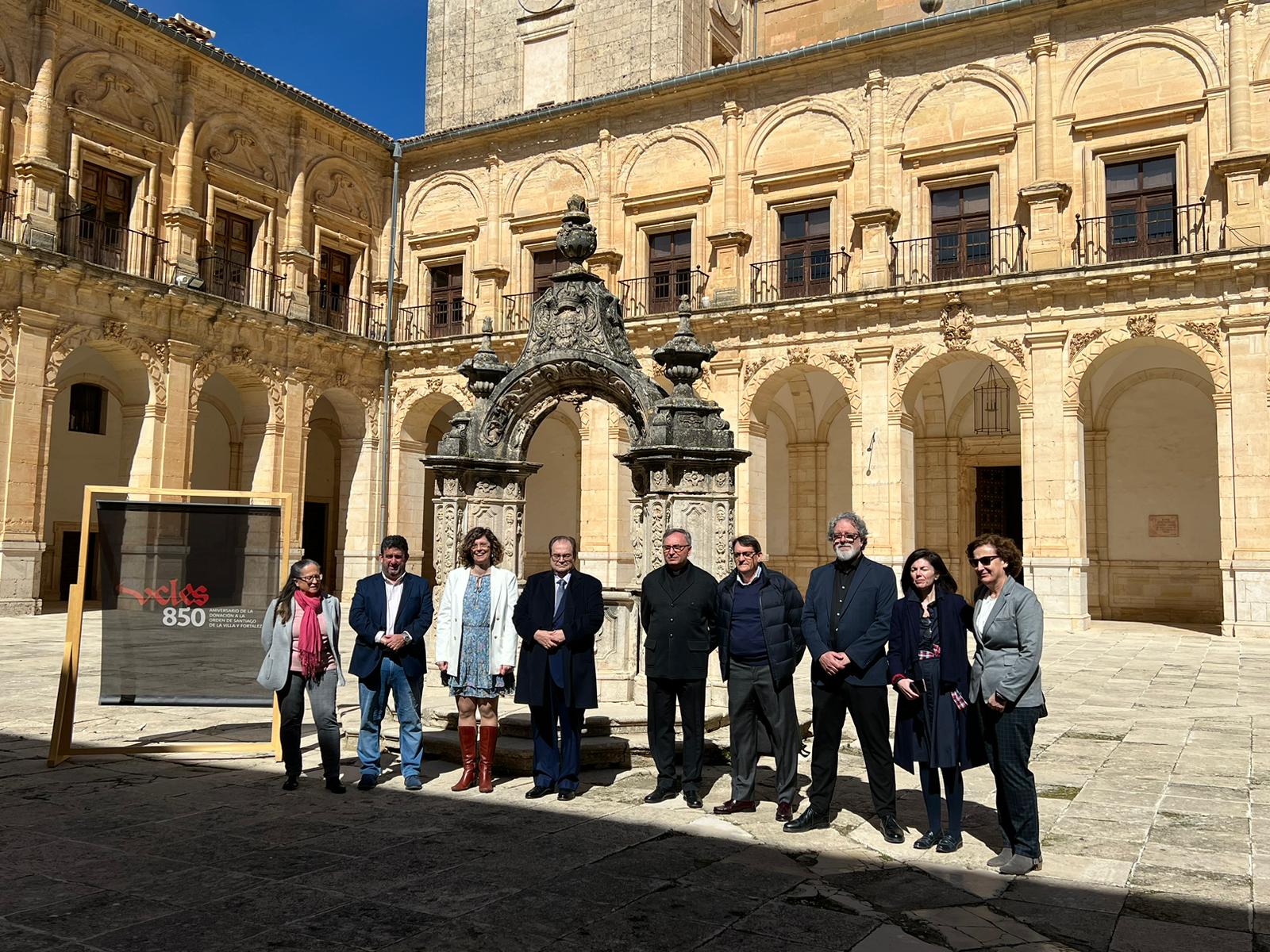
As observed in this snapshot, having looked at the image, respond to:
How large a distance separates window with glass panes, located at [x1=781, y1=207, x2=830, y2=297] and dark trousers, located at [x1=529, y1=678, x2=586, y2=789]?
16.3 m

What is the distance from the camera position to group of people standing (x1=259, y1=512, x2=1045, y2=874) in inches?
191

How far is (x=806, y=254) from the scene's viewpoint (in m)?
21.4

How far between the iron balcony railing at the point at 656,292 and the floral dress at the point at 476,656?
1679 cm

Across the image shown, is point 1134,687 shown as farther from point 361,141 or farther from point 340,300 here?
point 361,141

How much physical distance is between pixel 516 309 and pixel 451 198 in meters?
3.60

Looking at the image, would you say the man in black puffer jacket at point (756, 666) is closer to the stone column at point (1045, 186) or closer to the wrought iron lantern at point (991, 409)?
the stone column at point (1045, 186)

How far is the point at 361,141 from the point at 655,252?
815 cm

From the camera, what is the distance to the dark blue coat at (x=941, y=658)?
4.91 metres

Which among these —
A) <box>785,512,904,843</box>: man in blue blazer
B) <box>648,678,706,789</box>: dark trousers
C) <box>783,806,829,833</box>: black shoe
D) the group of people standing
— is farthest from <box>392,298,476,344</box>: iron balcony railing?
<box>783,806,829,833</box>: black shoe

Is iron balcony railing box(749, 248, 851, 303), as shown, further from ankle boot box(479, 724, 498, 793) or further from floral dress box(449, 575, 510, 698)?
ankle boot box(479, 724, 498, 793)

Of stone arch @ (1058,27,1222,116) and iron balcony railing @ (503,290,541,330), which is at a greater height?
stone arch @ (1058,27,1222,116)

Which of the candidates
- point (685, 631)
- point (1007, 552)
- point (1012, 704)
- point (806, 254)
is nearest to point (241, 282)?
point (806, 254)

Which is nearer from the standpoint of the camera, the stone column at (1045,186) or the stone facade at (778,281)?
the stone facade at (778,281)

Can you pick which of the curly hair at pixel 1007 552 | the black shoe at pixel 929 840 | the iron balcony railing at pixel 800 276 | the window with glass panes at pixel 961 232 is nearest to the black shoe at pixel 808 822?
the black shoe at pixel 929 840
